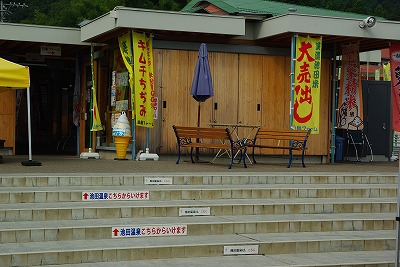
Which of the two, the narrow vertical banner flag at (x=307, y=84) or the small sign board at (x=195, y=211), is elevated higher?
the narrow vertical banner flag at (x=307, y=84)

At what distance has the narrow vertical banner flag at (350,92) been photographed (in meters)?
17.9

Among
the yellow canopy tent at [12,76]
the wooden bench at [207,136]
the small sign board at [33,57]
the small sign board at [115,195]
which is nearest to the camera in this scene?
the small sign board at [115,195]

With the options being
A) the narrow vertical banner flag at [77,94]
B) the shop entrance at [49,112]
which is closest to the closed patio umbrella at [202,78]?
the narrow vertical banner flag at [77,94]

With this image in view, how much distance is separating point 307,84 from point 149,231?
26.6ft

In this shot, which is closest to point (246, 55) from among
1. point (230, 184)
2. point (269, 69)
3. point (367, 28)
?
point (269, 69)

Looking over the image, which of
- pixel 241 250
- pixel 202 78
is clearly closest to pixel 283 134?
pixel 202 78

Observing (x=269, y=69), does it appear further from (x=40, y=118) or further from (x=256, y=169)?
(x=40, y=118)

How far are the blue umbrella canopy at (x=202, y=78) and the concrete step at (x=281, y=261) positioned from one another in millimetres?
6487

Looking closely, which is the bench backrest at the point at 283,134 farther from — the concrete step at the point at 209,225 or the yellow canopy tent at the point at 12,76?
the yellow canopy tent at the point at 12,76

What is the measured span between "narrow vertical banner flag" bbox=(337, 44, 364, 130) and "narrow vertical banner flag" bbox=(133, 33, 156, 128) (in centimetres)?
482

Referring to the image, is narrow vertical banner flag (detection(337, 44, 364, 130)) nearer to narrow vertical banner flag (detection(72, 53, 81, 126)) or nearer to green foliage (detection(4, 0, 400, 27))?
narrow vertical banner flag (detection(72, 53, 81, 126))

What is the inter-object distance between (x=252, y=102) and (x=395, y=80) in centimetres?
335

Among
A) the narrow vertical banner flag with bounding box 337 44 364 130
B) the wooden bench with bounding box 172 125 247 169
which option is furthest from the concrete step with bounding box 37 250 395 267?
the narrow vertical banner flag with bounding box 337 44 364 130

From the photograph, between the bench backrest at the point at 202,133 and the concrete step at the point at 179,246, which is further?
the bench backrest at the point at 202,133
